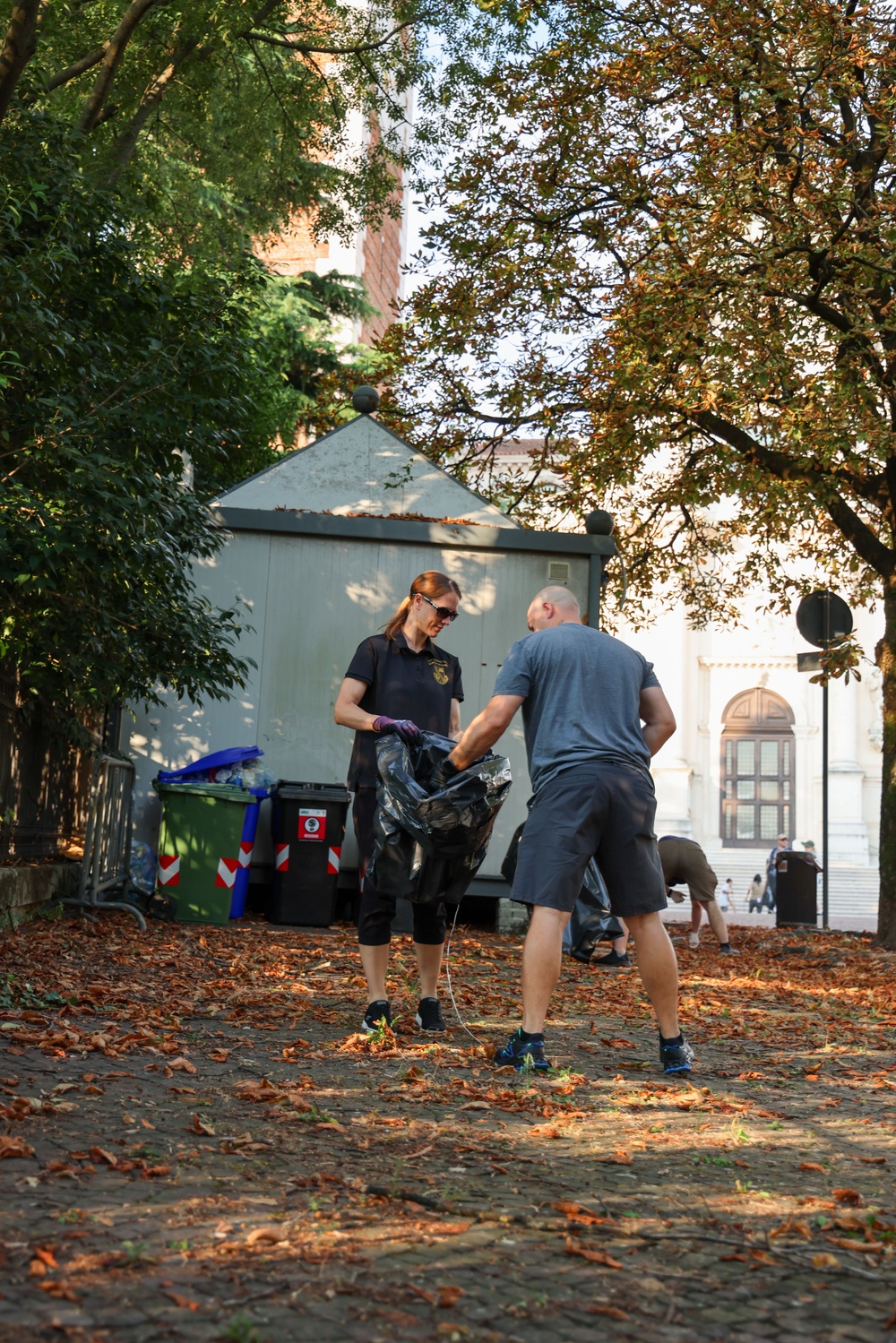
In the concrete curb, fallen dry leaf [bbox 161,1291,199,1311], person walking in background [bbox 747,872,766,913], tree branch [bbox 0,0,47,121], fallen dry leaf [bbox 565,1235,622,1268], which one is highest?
tree branch [bbox 0,0,47,121]

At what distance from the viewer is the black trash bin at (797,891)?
16.9 metres

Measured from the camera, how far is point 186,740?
11602 millimetres

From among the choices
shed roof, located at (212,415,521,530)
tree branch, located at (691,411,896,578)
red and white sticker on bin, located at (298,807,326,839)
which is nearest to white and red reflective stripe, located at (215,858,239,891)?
red and white sticker on bin, located at (298,807,326,839)

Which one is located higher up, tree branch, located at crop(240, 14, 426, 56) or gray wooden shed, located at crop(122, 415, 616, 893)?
tree branch, located at crop(240, 14, 426, 56)

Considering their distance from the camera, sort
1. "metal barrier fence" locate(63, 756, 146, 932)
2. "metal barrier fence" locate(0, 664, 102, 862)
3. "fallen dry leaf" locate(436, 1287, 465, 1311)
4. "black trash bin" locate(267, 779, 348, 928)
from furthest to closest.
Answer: "black trash bin" locate(267, 779, 348, 928), "metal barrier fence" locate(63, 756, 146, 932), "metal barrier fence" locate(0, 664, 102, 862), "fallen dry leaf" locate(436, 1287, 465, 1311)

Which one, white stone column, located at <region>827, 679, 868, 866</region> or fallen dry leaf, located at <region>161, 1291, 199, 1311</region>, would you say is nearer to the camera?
fallen dry leaf, located at <region>161, 1291, 199, 1311</region>

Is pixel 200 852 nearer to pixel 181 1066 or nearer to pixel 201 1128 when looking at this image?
pixel 181 1066

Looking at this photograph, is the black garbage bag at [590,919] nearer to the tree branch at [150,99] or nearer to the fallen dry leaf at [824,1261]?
the fallen dry leaf at [824,1261]

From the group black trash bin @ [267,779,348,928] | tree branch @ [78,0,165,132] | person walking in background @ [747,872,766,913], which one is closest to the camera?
black trash bin @ [267,779,348,928]

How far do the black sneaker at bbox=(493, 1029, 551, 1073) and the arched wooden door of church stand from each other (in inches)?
1685

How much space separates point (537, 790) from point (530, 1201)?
2.12 m

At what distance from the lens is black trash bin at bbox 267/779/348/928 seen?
1074cm

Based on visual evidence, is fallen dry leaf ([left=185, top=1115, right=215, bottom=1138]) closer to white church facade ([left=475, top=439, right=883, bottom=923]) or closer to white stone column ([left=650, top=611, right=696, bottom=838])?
white church facade ([left=475, top=439, right=883, bottom=923])

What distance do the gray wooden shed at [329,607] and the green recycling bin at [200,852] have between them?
1.29 metres
